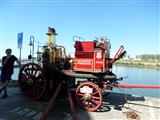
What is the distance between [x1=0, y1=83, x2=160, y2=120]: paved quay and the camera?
7.00m

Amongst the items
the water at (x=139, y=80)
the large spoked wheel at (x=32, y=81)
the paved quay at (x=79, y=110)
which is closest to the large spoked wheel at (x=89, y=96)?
the paved quay at (x=79, y=110)

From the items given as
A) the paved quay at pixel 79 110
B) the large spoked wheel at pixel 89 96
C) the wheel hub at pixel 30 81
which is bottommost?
the paved quay at pixel 79 110

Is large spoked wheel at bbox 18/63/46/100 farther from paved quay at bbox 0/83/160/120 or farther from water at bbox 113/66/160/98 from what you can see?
water at bbox 113/66/160/98

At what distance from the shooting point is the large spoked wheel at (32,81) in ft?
28.9

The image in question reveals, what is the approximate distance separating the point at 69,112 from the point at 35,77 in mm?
2235

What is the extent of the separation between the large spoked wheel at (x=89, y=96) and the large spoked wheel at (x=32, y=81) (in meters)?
1.41

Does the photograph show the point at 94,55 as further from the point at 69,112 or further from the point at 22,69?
the point at 22,69

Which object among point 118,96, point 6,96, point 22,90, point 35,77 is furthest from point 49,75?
point 118,96

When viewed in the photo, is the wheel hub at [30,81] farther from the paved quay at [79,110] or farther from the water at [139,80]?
the water at [139,80]

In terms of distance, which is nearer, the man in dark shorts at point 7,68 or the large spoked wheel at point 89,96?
the large spoked wheel at point 89,96

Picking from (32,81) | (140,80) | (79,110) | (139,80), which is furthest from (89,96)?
(140,80)

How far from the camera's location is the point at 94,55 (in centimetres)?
805

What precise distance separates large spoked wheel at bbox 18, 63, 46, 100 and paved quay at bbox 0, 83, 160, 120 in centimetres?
28

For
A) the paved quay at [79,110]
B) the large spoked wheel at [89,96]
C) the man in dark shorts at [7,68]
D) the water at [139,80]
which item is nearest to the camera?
the paved quay at [79,110]
